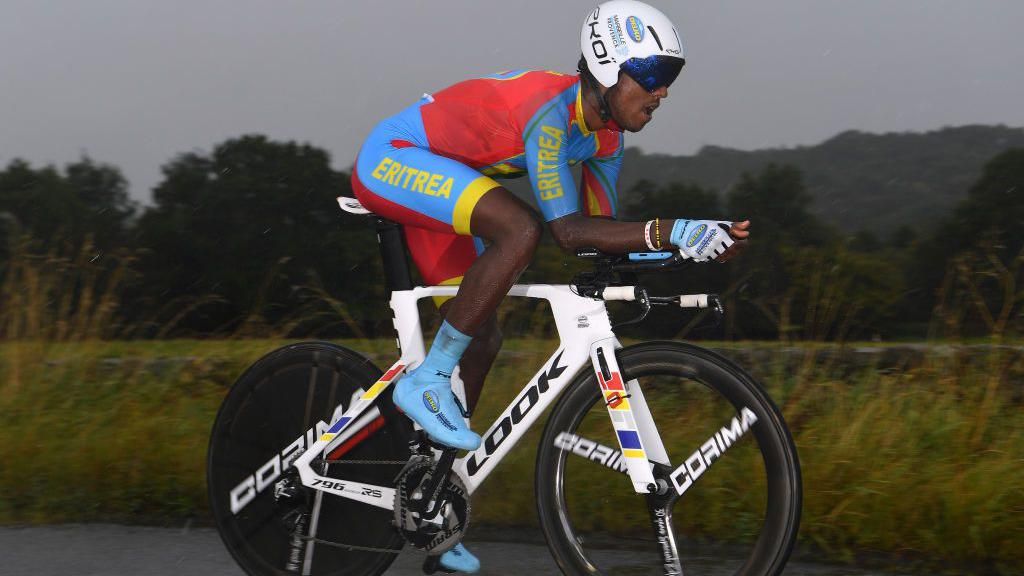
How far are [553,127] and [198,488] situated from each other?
251cm

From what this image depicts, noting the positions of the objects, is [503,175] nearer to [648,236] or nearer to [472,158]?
[472,158]

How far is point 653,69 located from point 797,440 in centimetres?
201

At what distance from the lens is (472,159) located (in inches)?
137

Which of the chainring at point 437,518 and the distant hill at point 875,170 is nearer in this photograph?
the chainring at point 437,518

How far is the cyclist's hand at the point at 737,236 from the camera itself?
2.76m

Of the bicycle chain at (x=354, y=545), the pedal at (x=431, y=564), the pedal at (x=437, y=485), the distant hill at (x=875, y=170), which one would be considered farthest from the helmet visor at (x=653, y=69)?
the distant hill at (x=875, y=170)

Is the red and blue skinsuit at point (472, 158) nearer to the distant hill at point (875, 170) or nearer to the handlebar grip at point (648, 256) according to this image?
the handlebar grip at point (648, 256)

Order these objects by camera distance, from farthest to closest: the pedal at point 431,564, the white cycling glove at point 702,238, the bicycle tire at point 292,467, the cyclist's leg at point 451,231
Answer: the bicycle tire at point 292,467
the pedal at point 431,564
the cyclist's leg at point 451,231
the white cycling glove at point 702,238

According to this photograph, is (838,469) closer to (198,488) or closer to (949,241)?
(198,488)

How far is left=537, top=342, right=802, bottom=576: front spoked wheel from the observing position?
9.46 feet

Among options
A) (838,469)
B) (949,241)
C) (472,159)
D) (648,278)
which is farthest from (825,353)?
(949,241)

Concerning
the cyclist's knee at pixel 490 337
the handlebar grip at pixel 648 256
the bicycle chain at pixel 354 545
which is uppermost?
the handlebar grip at pixel 648 256

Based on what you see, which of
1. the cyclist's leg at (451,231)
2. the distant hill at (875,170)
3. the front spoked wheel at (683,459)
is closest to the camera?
the front spoked wheel at (683,459)

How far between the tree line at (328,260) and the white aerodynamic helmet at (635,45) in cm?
68
